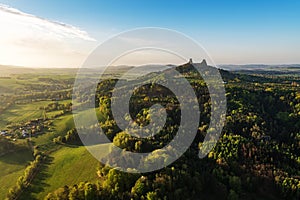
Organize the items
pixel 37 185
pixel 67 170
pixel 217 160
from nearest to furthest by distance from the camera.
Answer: pixel 37 185
pixel 67 170
pixel 217 160

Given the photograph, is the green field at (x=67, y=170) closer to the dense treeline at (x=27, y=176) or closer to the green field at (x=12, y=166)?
the dense treeline at (x=27, y=176)

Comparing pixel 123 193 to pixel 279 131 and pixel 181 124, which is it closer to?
pixel 181 124

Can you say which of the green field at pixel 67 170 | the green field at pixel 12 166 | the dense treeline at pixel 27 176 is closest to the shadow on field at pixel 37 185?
the green field at pixel 67 170

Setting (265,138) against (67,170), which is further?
(265,138)

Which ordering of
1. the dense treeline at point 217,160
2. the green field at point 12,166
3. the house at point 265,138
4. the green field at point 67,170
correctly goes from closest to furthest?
the dense treeline at point 217,160 < the green field at point 67,170 < the green field at point 12,166 < the house at point 265,138

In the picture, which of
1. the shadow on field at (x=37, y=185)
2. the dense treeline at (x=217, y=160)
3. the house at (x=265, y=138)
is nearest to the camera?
the dense treeline at (x=217, y=160)

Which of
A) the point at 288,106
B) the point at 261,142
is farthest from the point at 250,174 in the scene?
the point at 288,106

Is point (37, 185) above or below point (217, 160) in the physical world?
below

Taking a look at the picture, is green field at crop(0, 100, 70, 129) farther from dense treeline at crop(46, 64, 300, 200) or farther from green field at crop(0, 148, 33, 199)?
dense treeline at crop(46, 64, 300, 200)

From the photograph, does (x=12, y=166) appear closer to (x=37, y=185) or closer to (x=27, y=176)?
(x=27, y=176)

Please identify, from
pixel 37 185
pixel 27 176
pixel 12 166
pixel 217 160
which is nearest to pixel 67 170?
pixel 37 185

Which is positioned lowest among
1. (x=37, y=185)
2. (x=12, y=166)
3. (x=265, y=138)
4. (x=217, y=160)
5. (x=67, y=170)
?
(x=37, y=185)

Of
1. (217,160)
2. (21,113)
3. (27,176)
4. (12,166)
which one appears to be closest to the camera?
(27,176)
